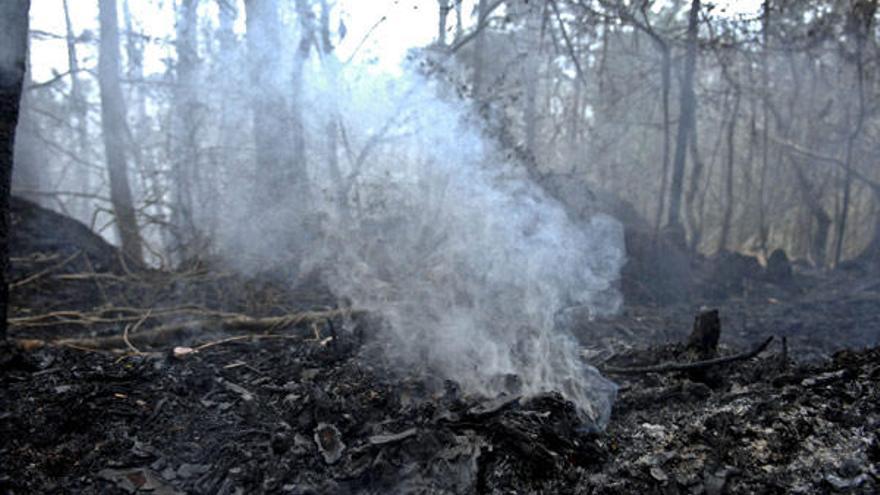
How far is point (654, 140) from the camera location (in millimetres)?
19234

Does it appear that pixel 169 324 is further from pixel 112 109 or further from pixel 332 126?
pixel 112 109

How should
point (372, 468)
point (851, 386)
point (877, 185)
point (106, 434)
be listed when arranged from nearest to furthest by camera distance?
1. point (372, 468)
2. point (106, 434)
3. point (851, 386)
4. point (877, 185)

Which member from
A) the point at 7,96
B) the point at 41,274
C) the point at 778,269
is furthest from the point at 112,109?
the point at 778,269

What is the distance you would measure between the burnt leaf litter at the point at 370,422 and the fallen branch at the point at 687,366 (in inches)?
2.3

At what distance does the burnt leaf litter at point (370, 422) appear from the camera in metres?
3.12

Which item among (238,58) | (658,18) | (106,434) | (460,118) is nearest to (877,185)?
(658,18)

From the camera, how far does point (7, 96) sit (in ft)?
12.9

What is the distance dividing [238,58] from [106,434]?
6.26 m

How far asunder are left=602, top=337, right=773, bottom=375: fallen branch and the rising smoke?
43cm

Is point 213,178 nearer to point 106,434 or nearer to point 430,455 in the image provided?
point 106,434

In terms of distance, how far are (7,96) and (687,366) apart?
16.3ft

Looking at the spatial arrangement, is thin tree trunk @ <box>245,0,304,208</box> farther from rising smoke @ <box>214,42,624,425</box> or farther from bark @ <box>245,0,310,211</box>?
rising smoke @ <box>214,42,624,425</box>

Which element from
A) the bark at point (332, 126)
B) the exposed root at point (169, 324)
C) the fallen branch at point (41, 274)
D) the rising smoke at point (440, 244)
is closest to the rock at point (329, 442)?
the rising smoke at point (440, 244)

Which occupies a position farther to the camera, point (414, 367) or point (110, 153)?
point (110, 153)
